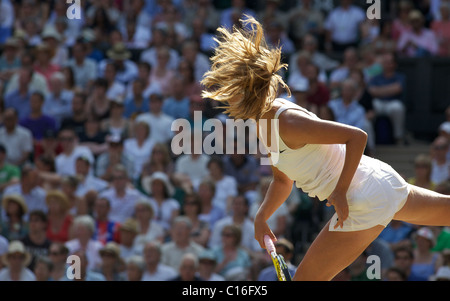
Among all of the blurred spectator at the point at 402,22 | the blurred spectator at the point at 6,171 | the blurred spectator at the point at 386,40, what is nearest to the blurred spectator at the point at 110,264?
the blurred spectator at the point at 6,171

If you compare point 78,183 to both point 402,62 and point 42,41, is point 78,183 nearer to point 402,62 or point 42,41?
point 42,41

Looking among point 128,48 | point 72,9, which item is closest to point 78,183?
point 128,48

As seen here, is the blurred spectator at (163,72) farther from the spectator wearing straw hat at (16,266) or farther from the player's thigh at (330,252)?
the player's thigh at (330,252)

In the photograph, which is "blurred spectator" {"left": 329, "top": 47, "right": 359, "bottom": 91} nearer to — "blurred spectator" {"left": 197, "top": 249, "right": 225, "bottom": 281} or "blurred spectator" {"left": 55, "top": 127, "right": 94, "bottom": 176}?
"blurred spectator" {"left": 55, "top": 127, "right": 94, "bottom": 176}

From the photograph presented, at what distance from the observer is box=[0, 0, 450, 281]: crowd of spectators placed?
277 inches

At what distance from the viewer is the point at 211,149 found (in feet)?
28.5

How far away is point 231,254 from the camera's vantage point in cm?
716

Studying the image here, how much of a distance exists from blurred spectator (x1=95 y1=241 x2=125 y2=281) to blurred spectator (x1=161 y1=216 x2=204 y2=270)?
489mm

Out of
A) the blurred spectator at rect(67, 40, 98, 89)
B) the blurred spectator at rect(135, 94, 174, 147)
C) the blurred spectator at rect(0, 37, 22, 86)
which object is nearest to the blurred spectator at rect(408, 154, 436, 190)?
the blurred spectator at rect(135, 94, 174, 147)

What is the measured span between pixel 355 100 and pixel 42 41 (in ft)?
14.8

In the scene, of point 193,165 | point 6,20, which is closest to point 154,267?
point 193,165

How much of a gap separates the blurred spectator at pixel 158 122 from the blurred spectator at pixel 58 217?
1.60 metres

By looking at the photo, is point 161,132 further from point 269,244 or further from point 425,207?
point 425,207
